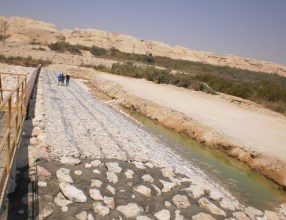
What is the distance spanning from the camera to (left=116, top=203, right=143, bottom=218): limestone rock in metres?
5.62

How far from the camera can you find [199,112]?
680 inches

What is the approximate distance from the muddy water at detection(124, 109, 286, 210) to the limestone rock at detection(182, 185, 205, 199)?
1.92 meters

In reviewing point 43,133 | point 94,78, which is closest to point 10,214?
point 43,133

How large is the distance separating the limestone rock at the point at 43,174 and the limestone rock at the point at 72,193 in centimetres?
44

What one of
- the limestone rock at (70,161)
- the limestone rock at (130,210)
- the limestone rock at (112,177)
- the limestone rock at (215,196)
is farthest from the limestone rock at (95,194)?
the limestone rock at (215,196)

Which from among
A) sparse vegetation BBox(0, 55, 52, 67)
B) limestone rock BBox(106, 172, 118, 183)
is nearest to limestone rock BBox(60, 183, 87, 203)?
limestone rock BBox(106, 172, 118, 183)

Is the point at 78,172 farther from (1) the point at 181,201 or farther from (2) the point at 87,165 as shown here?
(1) the point at 181,201

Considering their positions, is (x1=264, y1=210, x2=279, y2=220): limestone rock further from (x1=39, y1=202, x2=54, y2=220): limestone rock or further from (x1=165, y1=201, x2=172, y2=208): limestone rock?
(x1=39, y1=202, x2=54, y2=220): limestone rock

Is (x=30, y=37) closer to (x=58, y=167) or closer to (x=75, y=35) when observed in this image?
(x=75, y=35)

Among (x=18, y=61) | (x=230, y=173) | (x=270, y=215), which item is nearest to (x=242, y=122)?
(x=230, y=173)

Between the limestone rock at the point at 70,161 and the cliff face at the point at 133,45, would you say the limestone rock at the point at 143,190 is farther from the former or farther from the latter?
the cliff face at the point at 133,45

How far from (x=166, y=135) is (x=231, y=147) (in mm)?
3103

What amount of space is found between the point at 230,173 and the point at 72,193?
6397 millimetres

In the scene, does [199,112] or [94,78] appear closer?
[199,112]
